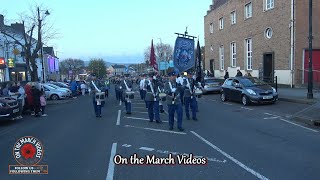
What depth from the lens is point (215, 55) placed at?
1763 inches

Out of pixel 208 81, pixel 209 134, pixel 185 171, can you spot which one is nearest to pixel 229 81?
pixel 208 81

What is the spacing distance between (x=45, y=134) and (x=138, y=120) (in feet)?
12.4

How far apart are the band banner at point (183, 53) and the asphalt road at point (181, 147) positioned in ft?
20.3

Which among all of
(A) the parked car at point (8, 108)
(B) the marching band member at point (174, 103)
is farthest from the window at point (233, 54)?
(B) the marching band member at point (174, 103)

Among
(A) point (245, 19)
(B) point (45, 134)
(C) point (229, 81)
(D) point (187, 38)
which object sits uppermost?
(A) point (245, 19)

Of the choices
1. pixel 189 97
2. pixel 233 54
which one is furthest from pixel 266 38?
pixel 189 97

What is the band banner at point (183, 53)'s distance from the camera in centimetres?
1947

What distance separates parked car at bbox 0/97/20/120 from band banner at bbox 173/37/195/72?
849 cm

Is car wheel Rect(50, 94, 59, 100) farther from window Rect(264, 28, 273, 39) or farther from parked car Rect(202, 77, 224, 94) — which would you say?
window Rect(264, 28, 273, 39)

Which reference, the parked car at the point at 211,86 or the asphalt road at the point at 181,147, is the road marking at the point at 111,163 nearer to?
the asphalt road at the point at 181,147

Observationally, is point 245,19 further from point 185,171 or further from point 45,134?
point 185,171

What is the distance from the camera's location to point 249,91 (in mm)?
17484

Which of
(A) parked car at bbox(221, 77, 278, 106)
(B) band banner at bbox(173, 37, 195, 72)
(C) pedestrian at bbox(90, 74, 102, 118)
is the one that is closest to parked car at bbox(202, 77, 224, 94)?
(A) parked car at bbox(221, 77, 278, 106)

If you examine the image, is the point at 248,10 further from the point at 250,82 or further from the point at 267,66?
the point at 250,82
